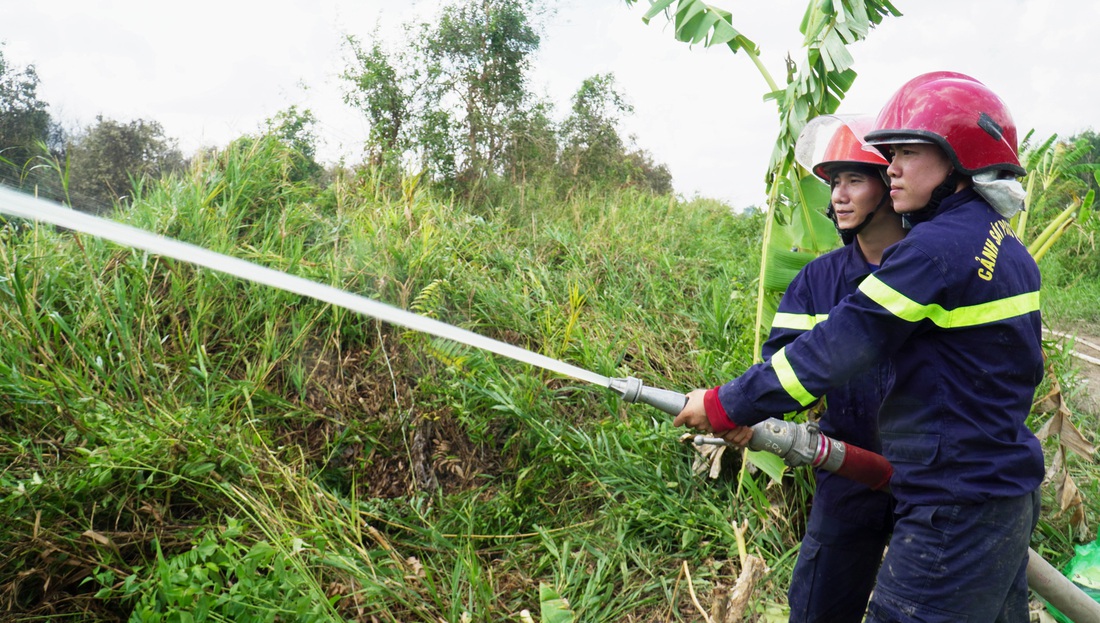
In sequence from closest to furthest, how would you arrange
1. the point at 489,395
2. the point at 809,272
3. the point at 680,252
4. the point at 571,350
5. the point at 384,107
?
the point at 809,272, the point at 489,395, the point at 571,350, the point at 680,252, the point at 384,107

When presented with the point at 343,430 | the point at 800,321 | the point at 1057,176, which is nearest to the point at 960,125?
the point at 800,321

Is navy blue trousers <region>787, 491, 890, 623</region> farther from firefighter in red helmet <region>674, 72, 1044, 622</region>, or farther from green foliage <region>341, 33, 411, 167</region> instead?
green foliage <region>341, 33, 411, 167</region>

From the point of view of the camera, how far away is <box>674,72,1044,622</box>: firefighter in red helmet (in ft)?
5.97

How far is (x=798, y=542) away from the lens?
332cm

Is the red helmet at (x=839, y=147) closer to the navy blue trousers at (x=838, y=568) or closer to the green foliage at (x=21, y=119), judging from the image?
the navy blue trousers at (x=838, y=568)

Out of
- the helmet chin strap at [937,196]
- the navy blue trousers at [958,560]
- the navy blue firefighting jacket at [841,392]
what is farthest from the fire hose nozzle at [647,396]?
the helmet chin strap at [937,196]

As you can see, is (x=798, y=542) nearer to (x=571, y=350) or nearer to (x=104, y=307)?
(x=571, y=350)

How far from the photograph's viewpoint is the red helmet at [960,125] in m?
1.95

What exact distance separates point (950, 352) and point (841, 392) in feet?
1.99

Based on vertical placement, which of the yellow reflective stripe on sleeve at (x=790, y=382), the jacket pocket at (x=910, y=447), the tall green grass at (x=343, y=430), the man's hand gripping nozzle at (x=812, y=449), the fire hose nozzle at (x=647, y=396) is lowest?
the tall green grass at (x=343, y=430)

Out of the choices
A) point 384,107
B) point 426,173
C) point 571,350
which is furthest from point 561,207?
point 571,350

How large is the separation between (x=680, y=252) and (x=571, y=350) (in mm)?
2549

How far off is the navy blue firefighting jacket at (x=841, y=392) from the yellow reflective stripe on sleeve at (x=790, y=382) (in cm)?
48

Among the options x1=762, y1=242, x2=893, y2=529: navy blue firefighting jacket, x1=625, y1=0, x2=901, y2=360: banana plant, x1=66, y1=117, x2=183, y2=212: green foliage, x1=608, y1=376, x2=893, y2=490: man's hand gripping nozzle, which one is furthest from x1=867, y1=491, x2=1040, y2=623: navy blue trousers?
x1=66, y1=117, x2=183, y2=212: green foliage
